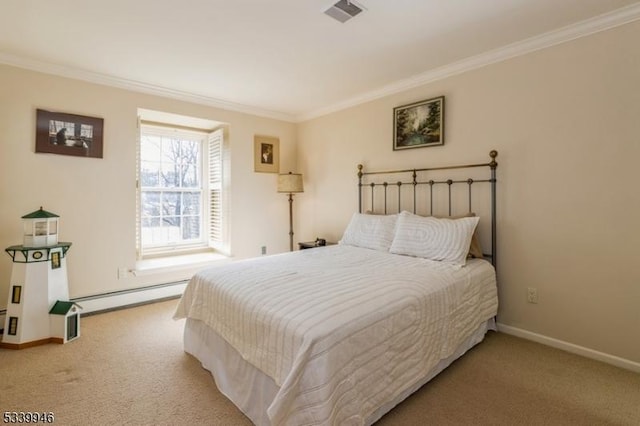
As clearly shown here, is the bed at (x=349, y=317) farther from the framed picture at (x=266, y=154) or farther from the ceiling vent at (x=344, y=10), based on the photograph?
the framed picture at (x=266, y=154)

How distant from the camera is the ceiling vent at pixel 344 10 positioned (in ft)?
6.31

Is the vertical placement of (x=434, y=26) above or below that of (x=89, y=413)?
above

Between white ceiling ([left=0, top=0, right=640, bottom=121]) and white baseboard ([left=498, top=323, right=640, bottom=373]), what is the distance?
7.51 feet

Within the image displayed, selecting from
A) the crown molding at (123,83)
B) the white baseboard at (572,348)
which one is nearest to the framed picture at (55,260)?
the crown molding at (123,83)

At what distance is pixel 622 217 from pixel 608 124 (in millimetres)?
646

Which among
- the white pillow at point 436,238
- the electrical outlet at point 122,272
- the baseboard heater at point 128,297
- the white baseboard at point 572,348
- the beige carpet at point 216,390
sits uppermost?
the white pillow at point 436,238

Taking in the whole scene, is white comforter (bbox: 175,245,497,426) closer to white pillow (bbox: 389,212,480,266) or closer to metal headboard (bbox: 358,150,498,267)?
white pillow (bbox: 389,212,480,266)

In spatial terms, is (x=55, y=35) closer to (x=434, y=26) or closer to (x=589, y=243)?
(x=434, y=26)

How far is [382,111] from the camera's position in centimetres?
347

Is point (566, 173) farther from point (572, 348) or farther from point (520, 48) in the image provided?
point (572, 348)

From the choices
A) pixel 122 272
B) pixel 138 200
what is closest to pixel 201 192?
pixel 138 200

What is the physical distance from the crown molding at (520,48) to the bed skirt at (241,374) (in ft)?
7.39

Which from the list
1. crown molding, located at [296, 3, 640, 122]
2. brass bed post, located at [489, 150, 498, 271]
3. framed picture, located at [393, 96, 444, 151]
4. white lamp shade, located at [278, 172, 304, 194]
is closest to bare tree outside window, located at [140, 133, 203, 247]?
white lamp shade, located at [278, 172, 304, 194]

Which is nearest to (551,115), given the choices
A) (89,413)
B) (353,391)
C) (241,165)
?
(353,391)
